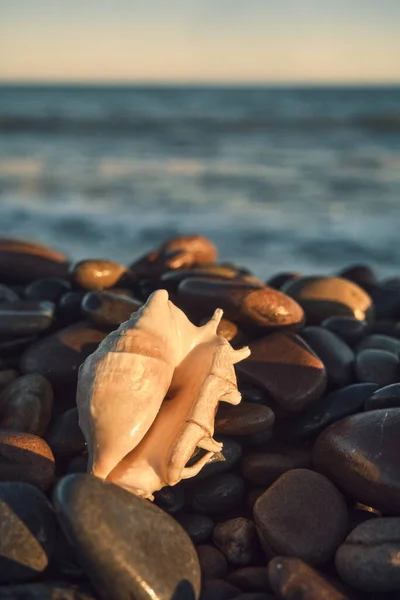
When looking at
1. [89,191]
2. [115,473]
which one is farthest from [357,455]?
[89,191]

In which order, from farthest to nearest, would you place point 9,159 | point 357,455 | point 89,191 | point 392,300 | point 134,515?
point 9,159 < point 89,191 < point 392,300 < point 357,455 < point 134,515

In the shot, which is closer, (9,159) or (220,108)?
Result: (9,159)

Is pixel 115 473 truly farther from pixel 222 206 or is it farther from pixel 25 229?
pixel 222 206

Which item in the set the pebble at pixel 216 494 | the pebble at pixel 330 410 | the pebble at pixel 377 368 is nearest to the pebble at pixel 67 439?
the pebble at pixel 216 494

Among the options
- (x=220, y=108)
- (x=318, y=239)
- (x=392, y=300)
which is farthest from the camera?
(x=220, y=108)

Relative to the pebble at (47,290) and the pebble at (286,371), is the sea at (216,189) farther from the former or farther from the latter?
the pebble at (286,371)

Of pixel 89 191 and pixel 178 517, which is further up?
pixel 178 517
